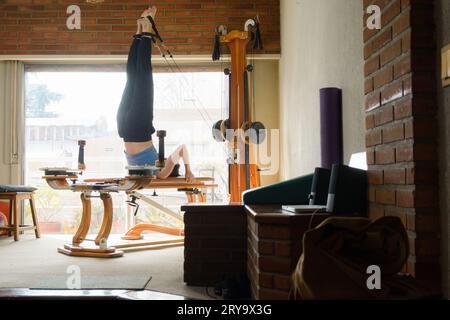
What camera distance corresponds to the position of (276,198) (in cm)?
250

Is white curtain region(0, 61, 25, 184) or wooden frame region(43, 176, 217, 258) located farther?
white curtain region(0, 61, 25, 184)

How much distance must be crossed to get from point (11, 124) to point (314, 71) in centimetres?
400

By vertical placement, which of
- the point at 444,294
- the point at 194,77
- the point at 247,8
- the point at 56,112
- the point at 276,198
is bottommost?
the point at 444,294

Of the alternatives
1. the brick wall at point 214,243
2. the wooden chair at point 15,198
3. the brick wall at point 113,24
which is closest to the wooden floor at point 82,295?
the brick wall at point 214,243

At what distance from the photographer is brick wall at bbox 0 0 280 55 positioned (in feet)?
18.5

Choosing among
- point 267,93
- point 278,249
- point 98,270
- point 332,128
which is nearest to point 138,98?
point 98,270

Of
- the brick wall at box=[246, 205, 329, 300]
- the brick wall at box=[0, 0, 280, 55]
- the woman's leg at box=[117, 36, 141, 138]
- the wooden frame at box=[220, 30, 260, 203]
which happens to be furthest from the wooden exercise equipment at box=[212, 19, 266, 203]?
the brick wall at box=[246, 205, 329, 300]

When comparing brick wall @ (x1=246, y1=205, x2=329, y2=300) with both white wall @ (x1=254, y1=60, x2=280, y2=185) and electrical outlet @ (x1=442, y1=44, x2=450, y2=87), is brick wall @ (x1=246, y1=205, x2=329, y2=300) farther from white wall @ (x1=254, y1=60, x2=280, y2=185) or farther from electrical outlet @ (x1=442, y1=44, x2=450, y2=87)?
white wall @ (x1=254, y1=60, x2=280, y2=185)

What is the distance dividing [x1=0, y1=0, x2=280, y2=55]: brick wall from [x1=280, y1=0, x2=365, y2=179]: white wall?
0.50m

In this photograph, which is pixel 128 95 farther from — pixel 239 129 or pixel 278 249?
pixel 278 249

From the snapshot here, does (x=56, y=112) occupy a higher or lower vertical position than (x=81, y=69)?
lower

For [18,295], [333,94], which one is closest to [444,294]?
[333,94]

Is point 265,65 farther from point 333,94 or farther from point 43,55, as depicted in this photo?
point 333,94
